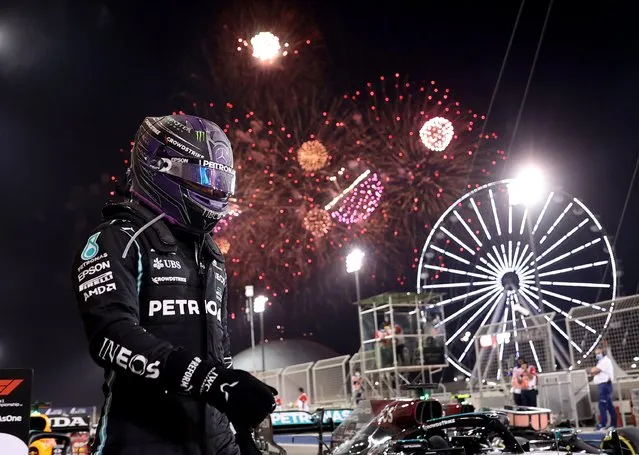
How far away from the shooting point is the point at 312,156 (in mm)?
26906

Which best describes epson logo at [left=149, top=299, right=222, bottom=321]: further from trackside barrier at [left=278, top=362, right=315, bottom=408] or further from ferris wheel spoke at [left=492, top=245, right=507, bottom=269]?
ferris wheel spoke at [left=492, top=245, right=507, bottom=269]

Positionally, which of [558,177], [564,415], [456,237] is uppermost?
[558,177]

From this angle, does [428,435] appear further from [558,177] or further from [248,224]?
[558,177]

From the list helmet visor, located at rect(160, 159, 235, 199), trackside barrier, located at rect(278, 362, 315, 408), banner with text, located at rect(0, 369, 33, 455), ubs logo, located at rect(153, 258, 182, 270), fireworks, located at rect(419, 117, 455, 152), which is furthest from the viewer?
trackside barrier, located at rect(278, 362, 315, 408)

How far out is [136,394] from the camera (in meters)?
2.33

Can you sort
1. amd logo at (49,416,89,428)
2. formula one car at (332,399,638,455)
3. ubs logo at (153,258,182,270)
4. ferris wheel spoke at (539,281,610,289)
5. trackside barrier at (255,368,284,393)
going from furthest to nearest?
1. ferris wheel spoke at (539,281,610,289)
2. trackside barrier at (255,368,284,393)
3. amd logo at (49,416,89,428)
4. formula one car at (332,399,638,455)
5. ubs logo at (153,258,182,270)

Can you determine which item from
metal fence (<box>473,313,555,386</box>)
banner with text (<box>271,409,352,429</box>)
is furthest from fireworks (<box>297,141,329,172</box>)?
banner with text (<box>271,409,352,429</box>)

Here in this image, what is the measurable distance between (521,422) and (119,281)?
40.7 feet

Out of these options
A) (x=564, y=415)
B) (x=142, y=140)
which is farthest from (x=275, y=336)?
(x=142, y=140)

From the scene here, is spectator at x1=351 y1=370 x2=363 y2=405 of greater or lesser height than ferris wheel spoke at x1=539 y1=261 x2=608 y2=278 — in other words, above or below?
below

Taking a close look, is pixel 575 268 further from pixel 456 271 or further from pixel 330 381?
pixel 330 381

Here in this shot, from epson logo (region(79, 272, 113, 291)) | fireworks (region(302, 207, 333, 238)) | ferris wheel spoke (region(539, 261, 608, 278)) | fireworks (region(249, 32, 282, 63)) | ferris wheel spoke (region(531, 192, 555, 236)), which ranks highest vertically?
fireworks (region(249, 32, 282, 63))

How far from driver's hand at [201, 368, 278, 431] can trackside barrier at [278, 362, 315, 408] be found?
2401 cm

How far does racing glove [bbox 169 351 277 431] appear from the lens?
2.07 metres
